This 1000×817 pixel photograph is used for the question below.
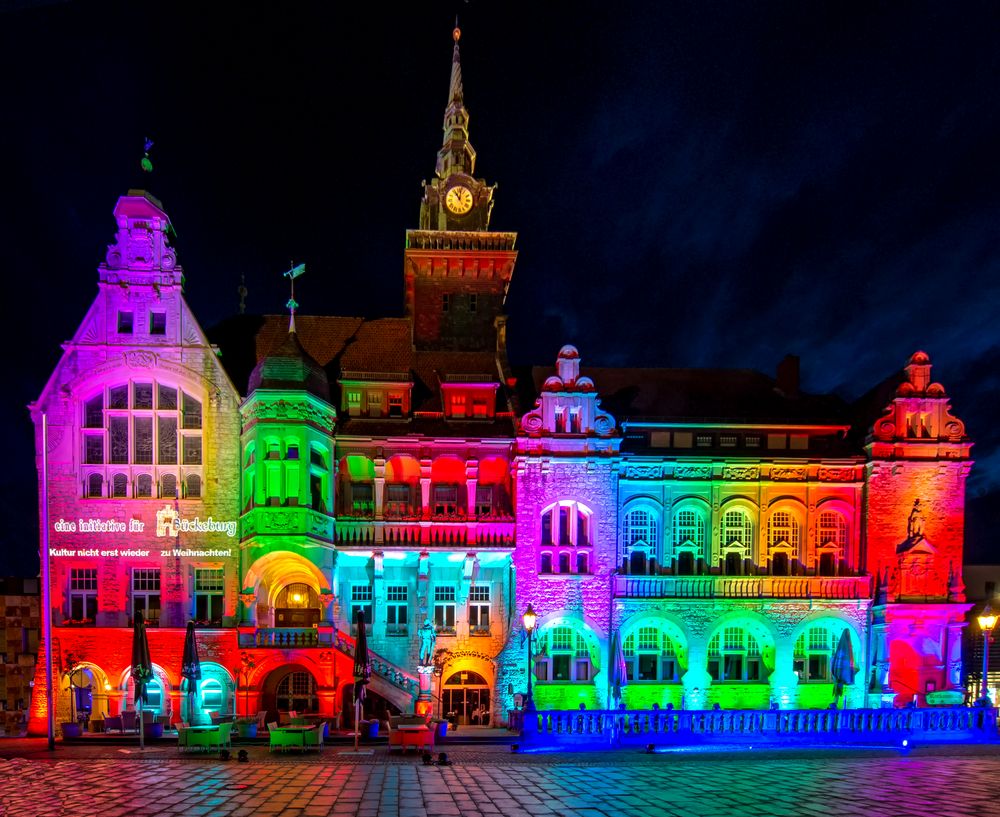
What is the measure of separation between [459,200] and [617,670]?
28131 millimetres

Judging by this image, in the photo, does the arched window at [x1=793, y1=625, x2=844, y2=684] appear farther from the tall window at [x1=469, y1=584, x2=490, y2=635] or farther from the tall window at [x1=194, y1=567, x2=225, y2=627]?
the tall window at [x1=194, y1=567, x2=225, y2=627]

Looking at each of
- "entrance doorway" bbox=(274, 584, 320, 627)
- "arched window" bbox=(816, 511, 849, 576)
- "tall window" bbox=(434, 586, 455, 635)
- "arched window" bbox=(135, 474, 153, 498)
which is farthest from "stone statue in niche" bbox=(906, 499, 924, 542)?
"arched window" bbox=(135, 474, 153, 498)

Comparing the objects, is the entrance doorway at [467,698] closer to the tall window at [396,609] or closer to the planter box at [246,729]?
the tall window at [396,609]

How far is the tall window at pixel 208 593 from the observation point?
3609cm

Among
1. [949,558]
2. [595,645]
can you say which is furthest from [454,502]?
[949,558]

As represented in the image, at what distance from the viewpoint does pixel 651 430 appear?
38.9 meters

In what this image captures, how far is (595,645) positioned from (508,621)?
4.52 meters

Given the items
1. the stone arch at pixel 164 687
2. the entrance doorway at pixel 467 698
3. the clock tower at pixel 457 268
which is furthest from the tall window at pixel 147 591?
the clock tower at pixel 457 268

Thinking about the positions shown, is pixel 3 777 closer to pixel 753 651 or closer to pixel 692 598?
pixel 692 598

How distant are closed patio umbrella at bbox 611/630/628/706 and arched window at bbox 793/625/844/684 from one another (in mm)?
9361

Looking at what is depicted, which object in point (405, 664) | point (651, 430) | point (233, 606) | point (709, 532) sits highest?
point (651, 430)

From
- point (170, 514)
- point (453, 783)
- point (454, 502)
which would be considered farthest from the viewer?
point (454, 502)

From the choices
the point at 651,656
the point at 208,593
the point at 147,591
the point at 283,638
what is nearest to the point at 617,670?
the point at 651,656

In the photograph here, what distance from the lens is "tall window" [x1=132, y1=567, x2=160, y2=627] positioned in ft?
117
